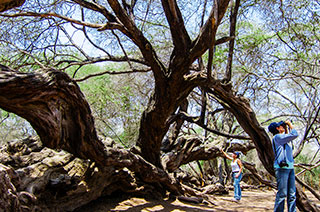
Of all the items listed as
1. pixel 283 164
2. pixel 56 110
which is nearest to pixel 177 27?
pixel 56 110

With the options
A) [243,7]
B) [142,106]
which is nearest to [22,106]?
[243,7]

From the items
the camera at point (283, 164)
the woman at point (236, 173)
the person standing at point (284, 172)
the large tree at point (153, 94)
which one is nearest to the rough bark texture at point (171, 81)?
the large tree at point (153, 94)

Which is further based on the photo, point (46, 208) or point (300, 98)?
point (300, 98)

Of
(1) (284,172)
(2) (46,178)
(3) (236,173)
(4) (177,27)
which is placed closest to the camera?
(2) (46,178)

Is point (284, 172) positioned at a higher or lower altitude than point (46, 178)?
higher

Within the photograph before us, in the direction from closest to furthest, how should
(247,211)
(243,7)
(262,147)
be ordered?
1. (262,147)
2. (247,211)
3. (243,7)

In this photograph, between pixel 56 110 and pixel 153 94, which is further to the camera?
pixel 153 94

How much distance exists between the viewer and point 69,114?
3461mm

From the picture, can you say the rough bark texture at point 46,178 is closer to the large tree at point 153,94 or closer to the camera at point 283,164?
the large tree at point 153,94

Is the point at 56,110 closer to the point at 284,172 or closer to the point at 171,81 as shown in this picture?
the point at 171,81

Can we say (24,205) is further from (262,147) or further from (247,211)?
(247,211)

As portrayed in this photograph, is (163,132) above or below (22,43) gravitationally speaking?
below

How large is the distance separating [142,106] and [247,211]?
6.99 m

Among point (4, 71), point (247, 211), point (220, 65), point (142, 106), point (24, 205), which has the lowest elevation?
point (247, 211)
